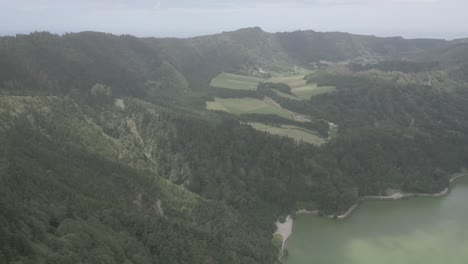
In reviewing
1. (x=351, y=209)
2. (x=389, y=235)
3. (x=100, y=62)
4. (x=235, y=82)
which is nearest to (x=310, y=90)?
(x=235, y=82)

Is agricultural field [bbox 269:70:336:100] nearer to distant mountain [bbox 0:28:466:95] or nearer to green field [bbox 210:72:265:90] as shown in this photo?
green field [bbox 210:72:265:90]

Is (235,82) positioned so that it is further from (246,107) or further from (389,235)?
(389,235)

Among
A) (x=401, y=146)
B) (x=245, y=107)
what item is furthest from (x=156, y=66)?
(x=401, y=146)

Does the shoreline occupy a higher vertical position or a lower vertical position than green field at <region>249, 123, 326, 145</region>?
lower

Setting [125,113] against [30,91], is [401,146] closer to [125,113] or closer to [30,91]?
[125,113]

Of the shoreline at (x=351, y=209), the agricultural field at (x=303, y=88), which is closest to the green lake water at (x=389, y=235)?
the shoreline at (x=351, y=209)

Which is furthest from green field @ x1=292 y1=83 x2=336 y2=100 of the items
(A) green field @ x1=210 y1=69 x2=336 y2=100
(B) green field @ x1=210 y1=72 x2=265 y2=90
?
(B) green field @ x1=210 y1=72 x2=265 y2=90
